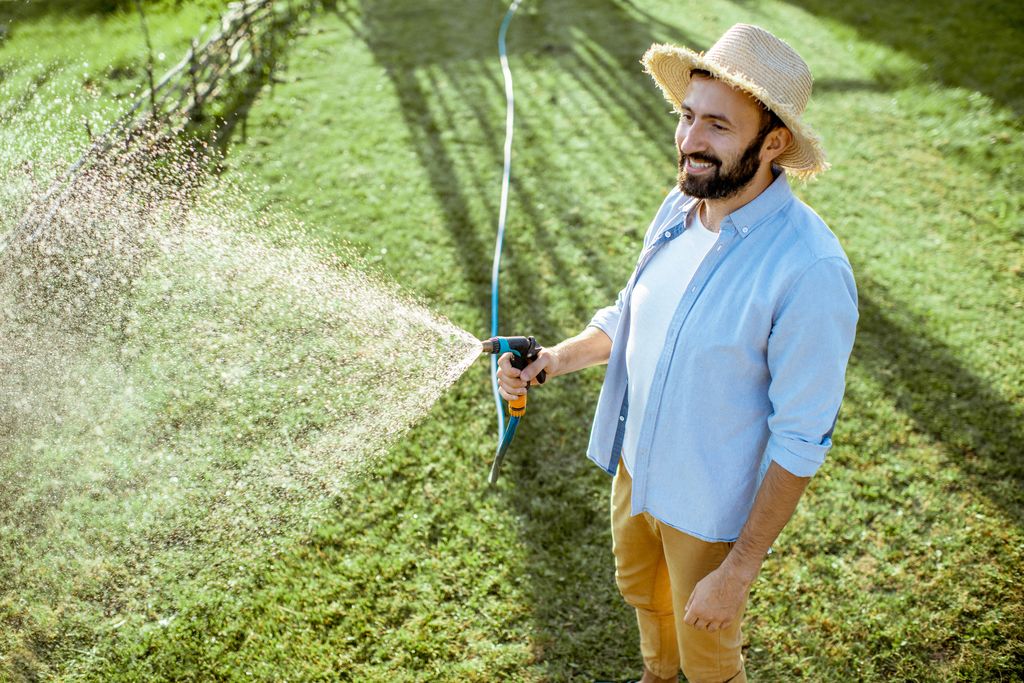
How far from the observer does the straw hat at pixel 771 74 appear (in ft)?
6.44

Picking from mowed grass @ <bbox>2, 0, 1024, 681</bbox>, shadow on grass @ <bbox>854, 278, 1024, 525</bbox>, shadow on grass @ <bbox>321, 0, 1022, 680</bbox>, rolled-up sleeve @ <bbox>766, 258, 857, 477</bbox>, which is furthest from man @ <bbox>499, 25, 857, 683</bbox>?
shadow on grass @ <bbox>854, 278, 1024, 525</bbox>

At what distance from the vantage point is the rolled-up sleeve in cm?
186

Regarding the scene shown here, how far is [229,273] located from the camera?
4836mm

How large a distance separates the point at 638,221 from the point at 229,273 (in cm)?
309

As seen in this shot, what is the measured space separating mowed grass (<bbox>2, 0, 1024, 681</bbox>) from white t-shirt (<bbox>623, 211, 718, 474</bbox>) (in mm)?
1397

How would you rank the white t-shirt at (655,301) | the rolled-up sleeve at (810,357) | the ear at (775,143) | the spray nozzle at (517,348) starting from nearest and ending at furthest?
the rolled-up sleeve at (810,357) < the ear at (775,143) < the white t-shirt at (655,301) < the spray nozzle at (517,348)

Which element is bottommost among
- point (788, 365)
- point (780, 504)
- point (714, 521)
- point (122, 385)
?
point (122, 385)

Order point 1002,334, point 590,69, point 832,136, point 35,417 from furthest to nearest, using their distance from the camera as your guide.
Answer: point 590,69
point 832,136
point 1002,334
point 35,417

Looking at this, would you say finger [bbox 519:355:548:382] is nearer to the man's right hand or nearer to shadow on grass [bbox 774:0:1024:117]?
the man's right hand

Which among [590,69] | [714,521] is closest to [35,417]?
[714,521]

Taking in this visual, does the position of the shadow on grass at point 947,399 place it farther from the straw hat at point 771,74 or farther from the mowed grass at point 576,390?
the straw hat at point 771,74

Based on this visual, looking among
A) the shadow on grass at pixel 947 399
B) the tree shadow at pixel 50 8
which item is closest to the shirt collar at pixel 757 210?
the shadow on grass at pixel 947 399

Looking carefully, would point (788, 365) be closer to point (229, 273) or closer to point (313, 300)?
point (313, 300)

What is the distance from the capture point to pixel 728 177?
204 centimetres
